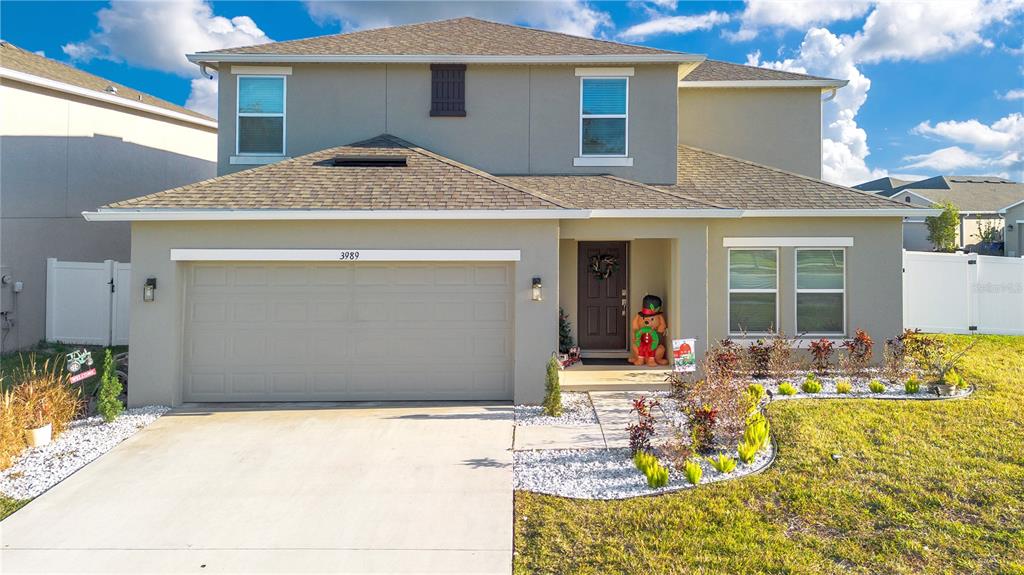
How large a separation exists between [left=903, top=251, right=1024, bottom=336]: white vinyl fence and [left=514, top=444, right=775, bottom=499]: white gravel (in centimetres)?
1018

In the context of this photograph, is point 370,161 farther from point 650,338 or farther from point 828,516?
point 828,516

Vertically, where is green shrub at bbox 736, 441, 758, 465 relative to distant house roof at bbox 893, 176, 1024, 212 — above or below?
below

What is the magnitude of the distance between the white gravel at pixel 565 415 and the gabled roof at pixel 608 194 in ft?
10.1

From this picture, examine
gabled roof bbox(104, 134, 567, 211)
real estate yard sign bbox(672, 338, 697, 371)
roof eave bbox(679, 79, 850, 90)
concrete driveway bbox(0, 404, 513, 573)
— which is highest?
roof eave bbox(679, 79, 850, 90)

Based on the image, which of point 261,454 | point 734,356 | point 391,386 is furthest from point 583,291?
point 261,454

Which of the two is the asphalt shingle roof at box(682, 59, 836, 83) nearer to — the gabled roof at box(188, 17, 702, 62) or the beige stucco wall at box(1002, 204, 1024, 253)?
the gabled roof at box(188, 17, 702, 62)

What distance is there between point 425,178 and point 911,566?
8335 millimetres

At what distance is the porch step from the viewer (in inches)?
391

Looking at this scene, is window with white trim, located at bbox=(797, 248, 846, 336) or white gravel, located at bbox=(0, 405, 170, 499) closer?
white gravel, located at bbox=(0, 405, 170, 499)

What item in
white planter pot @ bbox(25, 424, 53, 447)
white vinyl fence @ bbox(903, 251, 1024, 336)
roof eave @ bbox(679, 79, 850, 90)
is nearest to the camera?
white planter pot @ bbox(25, 424, 53, 447)

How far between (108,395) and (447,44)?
909cm

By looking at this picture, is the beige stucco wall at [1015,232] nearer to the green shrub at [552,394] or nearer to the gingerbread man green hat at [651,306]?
the gingerbread man green hat at [651,306]

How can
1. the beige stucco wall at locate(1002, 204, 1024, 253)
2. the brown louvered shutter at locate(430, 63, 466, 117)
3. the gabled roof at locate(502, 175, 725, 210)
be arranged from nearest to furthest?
1. the gabled roof at locate(502, 175, 725, 210)
2. the brown louvered shutter at locate(430, 63, 466, 117)
3. the beige stucco wall at locate(1002, 204, 1024, 253)

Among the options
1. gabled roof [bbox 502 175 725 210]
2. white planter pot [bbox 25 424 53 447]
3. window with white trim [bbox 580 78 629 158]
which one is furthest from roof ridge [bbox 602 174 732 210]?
white planter pot [bbox 25 424 53 447]
